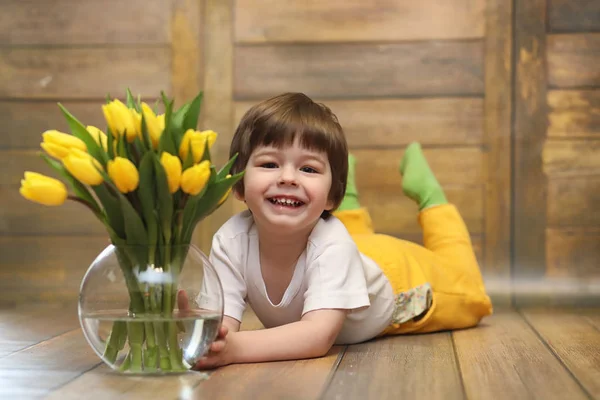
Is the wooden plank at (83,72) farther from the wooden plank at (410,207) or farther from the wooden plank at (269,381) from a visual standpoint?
the wooden plank at (269,381)

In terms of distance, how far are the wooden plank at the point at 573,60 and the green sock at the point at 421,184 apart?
53 cm

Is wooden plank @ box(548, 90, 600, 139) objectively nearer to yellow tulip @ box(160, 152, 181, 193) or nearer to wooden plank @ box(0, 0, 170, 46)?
wooden plank @ box(0, 0, 170, 46)

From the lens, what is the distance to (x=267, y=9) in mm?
2350

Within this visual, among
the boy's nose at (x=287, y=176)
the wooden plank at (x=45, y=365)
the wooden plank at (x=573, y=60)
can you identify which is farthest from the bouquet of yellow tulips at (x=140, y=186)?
the wooden plank at (x=573, y=60)

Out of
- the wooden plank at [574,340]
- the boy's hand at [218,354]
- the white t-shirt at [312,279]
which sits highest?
the white t-shirt at [312,279]

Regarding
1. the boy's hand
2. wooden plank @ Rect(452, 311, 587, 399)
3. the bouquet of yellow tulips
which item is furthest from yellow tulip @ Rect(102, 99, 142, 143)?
wooden plank @ Rect(452, 311, 587, 399)

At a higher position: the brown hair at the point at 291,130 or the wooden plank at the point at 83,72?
the wooden plank at the point at 83,72

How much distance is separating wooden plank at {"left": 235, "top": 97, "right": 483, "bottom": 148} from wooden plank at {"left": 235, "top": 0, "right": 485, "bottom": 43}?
0.61 ft

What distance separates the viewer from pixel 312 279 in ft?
4.36

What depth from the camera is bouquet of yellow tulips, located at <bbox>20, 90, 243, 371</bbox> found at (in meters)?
1.01

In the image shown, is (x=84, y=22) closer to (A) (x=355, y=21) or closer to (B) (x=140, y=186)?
(A) (x=355, y=21)

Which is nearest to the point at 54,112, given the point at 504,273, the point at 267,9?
the point at 267,9

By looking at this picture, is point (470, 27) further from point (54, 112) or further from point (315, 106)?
point (54, 112)

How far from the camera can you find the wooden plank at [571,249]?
7.50 ft
